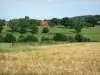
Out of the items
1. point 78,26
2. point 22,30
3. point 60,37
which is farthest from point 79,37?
point 22,30

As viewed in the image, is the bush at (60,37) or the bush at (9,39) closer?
the bush at (9,39)

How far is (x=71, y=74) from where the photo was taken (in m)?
10.9

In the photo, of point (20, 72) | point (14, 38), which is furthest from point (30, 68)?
point (14, 38)

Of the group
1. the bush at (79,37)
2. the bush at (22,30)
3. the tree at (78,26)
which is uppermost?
the tree at (78,26)

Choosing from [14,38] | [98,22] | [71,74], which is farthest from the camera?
[98,22]

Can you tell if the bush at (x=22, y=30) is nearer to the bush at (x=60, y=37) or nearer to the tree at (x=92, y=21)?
the bush at (x=60, y=37)

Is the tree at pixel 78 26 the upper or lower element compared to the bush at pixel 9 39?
upper

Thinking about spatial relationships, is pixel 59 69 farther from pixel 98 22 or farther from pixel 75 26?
pixel 75 26

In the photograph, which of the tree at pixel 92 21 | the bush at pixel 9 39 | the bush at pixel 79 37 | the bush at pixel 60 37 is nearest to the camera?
the bush at pixel 9 39

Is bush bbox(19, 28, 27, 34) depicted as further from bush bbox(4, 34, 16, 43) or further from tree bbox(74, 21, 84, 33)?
tree bbox(74, 21, 84, 33)

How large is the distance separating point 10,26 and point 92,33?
25015 millimetres

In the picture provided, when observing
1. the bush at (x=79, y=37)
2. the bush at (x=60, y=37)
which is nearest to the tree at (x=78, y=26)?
the bush at (x=79, y=37)

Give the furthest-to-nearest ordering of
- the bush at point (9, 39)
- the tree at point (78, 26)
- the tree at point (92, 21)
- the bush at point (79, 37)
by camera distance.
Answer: the tree at point (78, 26) → the tree at point (92, 21) → the bush at point (79, 37) → the bush at point (9, 39)

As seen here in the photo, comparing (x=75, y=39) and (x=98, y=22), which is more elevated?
(x=98, y=22)
